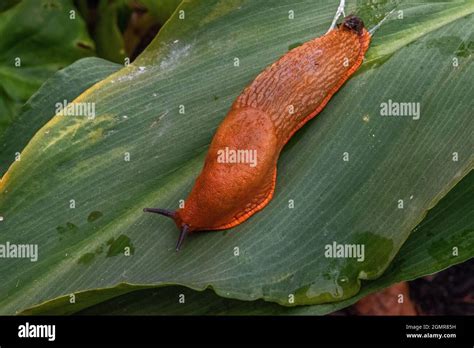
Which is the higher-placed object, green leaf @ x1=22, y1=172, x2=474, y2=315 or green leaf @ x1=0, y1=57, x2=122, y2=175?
green leaf @ x1=0, y1=57, x2=122, y2=175

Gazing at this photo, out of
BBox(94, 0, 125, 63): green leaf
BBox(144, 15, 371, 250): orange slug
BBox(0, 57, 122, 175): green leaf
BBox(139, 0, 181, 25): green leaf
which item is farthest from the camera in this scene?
BBox(94, 0, 125, 63): green leaf

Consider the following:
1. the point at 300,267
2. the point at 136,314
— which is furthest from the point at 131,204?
the point at 300,267

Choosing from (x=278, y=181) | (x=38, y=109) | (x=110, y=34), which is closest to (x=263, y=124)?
(x=278, y=181)

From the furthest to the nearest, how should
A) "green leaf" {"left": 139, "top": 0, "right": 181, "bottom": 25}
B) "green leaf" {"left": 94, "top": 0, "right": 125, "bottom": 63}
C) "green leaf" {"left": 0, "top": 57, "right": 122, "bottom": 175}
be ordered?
"green leaf" {"left": 94, "top": 0, "right": 125, "bottom": 63}, "green leaf" {"left": 139, "top": 0, "right": 181, "bottom": 25}, "green leaf" {"left": 0, "top": 57, "right": 122, "bottom": 175}

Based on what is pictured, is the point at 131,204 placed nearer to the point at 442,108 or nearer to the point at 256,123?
the point at 256,123

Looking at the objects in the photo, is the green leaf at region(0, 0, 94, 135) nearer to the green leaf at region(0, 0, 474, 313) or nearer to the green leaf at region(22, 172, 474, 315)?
the green leaf at region(0, 0, 474, 313)

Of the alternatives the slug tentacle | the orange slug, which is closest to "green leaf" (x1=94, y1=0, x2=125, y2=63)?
the orange slug

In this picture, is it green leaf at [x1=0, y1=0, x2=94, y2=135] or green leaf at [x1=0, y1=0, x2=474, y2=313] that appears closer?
green leaf at [x1=0, y1=0, x2=474, y2=313]
